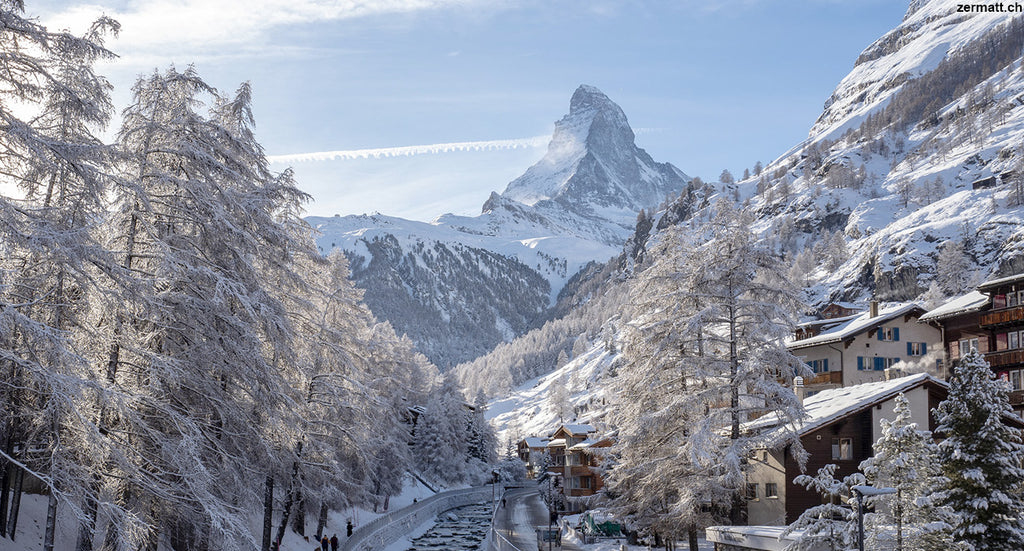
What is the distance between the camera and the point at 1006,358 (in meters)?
47.3

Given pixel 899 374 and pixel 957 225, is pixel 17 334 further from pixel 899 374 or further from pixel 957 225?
pixel 957 225

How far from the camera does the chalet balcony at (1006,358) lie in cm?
4666

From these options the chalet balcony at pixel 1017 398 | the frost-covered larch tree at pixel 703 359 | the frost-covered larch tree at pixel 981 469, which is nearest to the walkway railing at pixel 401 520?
the frost-covered larch tree at pixel 703 359

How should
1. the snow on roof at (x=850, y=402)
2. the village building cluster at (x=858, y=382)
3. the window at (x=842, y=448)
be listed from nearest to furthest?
the snow on roof at (x=850, y=402) → the village building cluster at (x=858, y=382) → the window at (x=842, y=448)

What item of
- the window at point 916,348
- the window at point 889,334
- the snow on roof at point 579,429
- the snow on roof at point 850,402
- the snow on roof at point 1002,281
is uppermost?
the snow on roof at point 1002,281

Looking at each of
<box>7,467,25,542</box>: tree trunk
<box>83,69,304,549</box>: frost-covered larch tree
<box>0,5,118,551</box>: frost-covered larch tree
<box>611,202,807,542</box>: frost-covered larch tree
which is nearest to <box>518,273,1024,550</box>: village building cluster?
<box>611,202,807,542</box>: frost-covered larch tree

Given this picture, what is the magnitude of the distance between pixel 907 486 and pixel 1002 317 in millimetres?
33218

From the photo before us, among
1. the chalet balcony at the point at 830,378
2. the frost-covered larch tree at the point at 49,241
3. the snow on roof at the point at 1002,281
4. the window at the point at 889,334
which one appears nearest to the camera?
the frost-covered larch tree at the point at 49,241

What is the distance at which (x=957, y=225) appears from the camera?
16025cm

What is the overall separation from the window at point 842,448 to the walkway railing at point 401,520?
23.3 meters

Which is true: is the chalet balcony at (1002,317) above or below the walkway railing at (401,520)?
above

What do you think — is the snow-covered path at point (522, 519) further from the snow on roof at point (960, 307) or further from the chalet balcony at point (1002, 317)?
the snow on roof at point (960, 307)

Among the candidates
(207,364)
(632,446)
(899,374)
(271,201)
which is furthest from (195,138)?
(899,374)

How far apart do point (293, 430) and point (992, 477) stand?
1846cm
